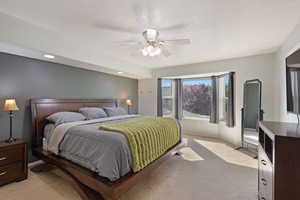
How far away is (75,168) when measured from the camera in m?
2.10

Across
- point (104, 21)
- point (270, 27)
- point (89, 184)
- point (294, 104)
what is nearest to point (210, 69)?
point (270, 27)

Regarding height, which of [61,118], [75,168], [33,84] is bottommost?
[75,168]

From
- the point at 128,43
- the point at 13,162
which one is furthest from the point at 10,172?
the point at 128,43

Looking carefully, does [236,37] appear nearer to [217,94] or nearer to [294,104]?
[294,104]

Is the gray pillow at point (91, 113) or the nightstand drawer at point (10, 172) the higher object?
the gray pillow at point (91, 113)

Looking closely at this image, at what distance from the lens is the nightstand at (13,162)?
2186 mm

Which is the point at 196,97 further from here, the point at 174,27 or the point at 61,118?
the point at 61,118

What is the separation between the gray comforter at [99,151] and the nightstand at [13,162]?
0.68 m

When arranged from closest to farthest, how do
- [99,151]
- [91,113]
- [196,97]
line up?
[99,151] → [91,113] → [196,97]

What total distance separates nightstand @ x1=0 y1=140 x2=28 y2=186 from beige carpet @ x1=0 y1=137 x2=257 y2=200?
0.37 ft

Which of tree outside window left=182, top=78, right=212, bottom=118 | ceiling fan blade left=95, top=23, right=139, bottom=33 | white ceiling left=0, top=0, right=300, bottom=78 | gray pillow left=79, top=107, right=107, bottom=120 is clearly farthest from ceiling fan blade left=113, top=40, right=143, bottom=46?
tree outside window left=182, top=78, right=212, bottom=118

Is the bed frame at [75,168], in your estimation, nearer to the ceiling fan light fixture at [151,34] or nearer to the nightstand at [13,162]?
the nightstand at [13,162]

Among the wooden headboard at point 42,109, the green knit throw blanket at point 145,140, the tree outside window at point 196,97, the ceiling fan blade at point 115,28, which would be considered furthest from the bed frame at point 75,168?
the tree outside window at point 196,97

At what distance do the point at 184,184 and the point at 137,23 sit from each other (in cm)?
256
